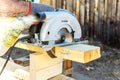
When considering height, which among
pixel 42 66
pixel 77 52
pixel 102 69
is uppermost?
pixel 77 52

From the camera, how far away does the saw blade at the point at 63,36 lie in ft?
3.69

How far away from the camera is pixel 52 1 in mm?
4895

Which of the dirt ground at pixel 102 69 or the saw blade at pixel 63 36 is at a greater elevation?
the saw blade at pixel 63 36

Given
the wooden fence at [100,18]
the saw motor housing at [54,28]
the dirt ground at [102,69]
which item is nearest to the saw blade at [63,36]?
the saw motor housing at [54,28]

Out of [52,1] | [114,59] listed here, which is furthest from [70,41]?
[52,1]

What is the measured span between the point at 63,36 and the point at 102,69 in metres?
2.24

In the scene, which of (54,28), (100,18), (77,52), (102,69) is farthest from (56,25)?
(100,18)

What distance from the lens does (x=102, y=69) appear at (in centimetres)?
325

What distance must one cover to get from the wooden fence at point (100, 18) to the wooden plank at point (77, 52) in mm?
3065

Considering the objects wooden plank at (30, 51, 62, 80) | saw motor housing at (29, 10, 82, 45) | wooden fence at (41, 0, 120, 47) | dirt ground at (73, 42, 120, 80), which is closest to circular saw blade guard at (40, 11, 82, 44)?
saw motor housing at (29, 10, 82, 45)

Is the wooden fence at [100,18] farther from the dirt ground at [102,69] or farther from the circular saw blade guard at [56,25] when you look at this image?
the circular saw blade guard at [56,25]

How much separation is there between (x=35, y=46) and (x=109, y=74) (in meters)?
2.16

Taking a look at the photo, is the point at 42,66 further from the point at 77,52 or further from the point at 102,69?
the point at 102,69

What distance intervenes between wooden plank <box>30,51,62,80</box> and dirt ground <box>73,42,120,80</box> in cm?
174
